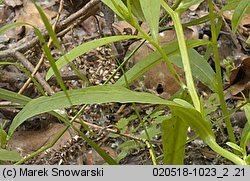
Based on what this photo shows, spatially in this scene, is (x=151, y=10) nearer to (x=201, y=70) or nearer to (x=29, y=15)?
(x=201, y=70)

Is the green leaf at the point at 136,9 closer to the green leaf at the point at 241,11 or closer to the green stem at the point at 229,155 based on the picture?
the green leaf at the point at 241,11

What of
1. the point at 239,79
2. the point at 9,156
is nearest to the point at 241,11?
the point at 9,156

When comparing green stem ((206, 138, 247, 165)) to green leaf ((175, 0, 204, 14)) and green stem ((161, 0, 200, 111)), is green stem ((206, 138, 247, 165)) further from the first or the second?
green leaf ((175, 0, 204, 14))

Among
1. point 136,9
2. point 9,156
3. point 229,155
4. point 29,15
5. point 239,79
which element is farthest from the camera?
point 29,15

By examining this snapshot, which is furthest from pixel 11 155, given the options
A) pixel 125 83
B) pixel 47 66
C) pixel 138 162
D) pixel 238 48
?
pixel 238 48

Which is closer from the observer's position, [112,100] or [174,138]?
[112,100]

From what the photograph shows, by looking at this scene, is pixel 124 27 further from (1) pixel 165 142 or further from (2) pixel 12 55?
(1) pixel 165 142

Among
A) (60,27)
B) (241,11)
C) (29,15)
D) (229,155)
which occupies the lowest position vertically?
(229,155)
